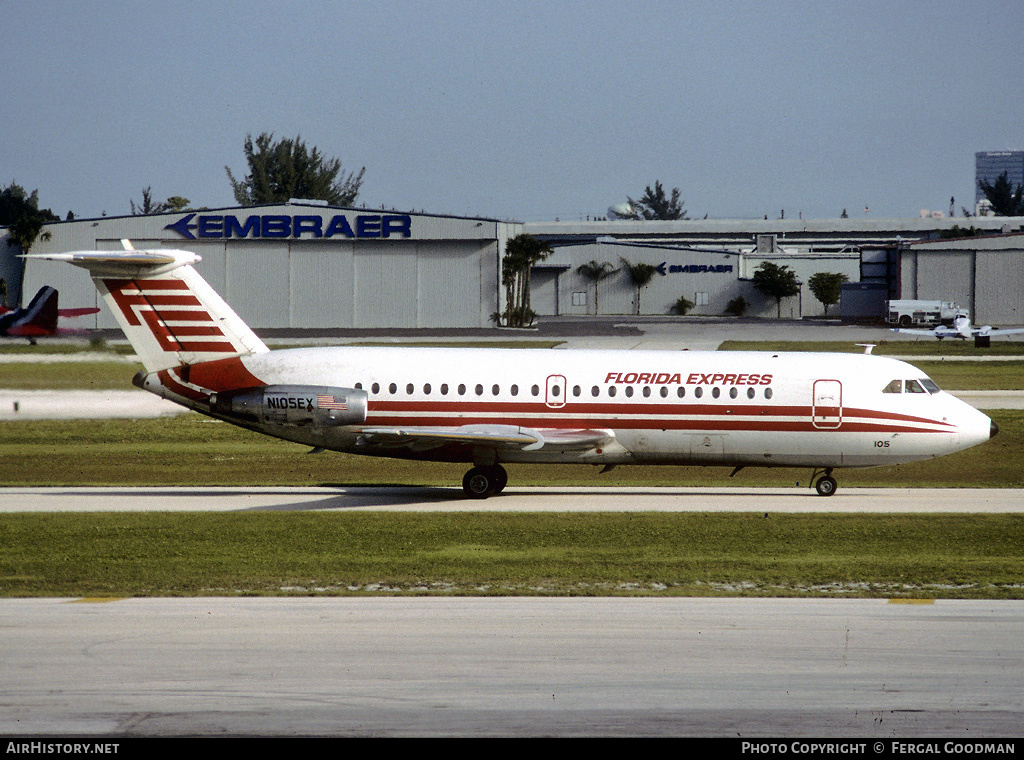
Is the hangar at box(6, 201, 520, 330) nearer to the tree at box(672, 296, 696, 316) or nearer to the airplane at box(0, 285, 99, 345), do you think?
the tree at box(672, 296, 696, 316)

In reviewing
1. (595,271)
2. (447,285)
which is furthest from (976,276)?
(447,285)

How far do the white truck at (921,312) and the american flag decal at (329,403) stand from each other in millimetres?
86382

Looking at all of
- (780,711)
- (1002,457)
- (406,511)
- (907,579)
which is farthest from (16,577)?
(1002,457)

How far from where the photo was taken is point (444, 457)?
91.9ft

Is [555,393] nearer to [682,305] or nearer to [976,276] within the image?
[976,276]

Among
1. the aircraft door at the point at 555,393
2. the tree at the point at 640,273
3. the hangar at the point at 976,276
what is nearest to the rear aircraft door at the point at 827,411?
the aircraft door at the point at 555,393

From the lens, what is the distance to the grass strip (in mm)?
18516

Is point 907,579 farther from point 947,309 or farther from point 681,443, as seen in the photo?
point 947,309

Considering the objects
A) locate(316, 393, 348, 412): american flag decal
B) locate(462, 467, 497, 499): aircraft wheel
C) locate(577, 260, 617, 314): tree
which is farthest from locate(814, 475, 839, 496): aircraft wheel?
locate(577, 260, 617, 314): tree

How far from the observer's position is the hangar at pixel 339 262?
92688mm

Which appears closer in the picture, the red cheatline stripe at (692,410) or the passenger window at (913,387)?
the red cheatline stripe at (692,410)

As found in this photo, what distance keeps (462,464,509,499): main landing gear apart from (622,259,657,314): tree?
111 m

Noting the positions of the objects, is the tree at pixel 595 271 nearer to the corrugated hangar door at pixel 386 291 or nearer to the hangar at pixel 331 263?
the hangar at pixel 331 263
